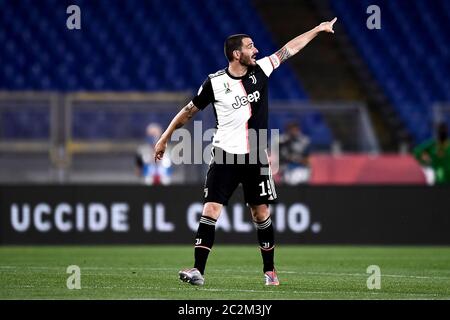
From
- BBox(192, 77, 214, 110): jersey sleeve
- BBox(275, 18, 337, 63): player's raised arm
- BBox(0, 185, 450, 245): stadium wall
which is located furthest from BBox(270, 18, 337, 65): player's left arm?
BBox(0, 185, 450, 245): stadium wall

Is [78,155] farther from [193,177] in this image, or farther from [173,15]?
[173,15]

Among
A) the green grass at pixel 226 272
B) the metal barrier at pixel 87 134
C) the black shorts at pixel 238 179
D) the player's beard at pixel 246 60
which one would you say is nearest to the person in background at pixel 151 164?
the metal barrier at pixel 87 134

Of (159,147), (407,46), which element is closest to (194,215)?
(159,147)

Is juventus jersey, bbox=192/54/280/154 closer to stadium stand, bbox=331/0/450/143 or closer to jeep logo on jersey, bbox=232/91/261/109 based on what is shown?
jeep logo on jersey, bbox=232/91/261/109

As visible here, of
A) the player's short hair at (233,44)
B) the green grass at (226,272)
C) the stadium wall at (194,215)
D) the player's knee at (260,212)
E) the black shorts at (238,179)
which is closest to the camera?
the green grass at (226,272)

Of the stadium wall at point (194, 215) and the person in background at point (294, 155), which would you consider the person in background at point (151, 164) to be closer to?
the stadium wall at point (194, 215)

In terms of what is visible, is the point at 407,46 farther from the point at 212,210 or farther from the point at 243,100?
the point at 212,210

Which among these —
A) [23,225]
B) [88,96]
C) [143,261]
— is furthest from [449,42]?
[143,261]

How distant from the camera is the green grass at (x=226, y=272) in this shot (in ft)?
27.9

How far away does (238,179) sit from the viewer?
30.8 ft

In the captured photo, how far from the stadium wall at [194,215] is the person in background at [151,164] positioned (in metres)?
0.90

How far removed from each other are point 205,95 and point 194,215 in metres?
7.09

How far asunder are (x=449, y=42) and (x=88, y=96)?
8740mm

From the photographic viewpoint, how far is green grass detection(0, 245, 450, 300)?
27.9 ft
